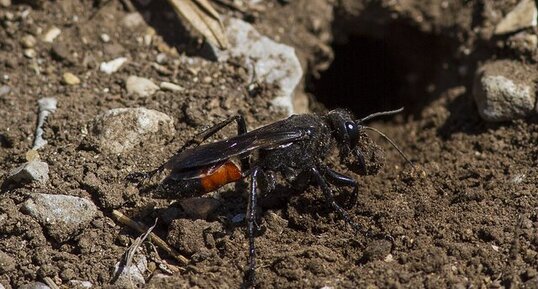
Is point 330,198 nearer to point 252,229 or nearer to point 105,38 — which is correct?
point 252,229

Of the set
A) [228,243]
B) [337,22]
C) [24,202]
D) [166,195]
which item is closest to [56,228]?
[24,202]

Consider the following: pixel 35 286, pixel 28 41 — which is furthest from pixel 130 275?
pixel 28 41

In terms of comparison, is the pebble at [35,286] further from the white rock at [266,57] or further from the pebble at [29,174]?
the white rock at [266,57]

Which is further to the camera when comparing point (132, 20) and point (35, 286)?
point (132, 20)

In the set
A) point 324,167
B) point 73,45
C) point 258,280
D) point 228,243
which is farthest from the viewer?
point 73,45

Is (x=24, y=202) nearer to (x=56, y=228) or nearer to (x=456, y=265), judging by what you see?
(x=56, y=228)

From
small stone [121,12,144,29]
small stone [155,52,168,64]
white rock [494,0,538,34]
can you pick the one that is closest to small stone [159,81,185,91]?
small stone [155,52,168,64]

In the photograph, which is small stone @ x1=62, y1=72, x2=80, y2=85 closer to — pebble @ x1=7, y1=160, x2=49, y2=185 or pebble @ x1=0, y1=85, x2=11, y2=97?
pebble @ x1=0, y1=85, x2=11, y2=97
